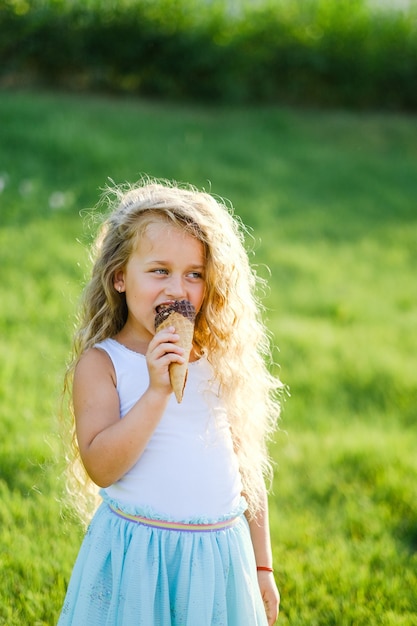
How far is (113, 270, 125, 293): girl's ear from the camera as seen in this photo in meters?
2.25

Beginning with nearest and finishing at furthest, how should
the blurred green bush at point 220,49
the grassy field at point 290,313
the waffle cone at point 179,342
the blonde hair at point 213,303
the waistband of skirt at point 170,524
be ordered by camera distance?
the waffle cone at point 179,342
the waistband of skirt at point 170,524
the blonde hair at point 213,303
the grassy field at point 290,313
the blurred green bush at point 220,49

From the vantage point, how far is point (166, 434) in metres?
2.10

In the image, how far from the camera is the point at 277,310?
6.15 m

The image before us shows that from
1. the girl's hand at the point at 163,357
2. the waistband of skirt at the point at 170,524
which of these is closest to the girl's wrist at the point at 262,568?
the waistband of skirt at the point at 170,524

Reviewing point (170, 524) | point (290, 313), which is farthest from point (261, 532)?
point (290, 313)

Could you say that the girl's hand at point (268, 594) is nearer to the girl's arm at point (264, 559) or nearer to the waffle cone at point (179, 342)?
the girl's arm at point (264, 559)

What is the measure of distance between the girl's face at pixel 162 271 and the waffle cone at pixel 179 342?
0.10 metres

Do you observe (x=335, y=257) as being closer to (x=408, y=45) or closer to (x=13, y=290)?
(x=13, y=290)

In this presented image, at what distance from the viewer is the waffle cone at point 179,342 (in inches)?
76.8

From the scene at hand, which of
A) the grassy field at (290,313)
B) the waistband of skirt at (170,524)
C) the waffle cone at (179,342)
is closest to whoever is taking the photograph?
the waffle cone at (179,342)

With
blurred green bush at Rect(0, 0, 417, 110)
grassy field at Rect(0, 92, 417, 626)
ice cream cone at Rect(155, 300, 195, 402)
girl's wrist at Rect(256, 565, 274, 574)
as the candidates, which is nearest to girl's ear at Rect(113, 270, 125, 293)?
ice cream cone at Rect(155, 300, 195, 402)

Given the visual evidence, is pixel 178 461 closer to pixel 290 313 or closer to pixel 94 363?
pixel 94 363

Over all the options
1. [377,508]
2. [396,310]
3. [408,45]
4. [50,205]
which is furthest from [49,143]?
[408,45]

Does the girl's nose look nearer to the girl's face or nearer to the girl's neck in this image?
the girl's face
